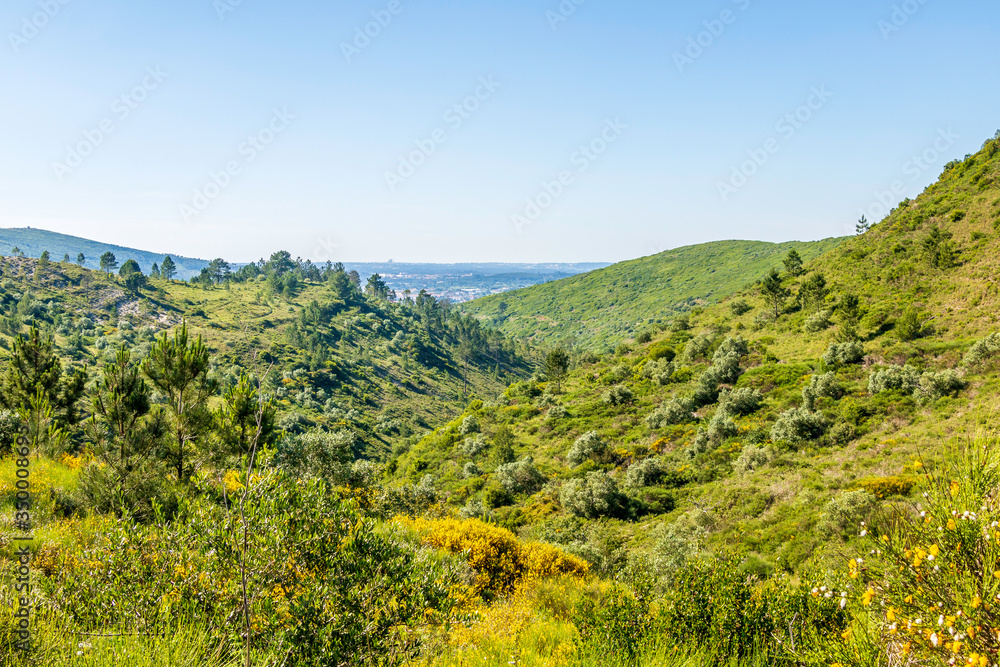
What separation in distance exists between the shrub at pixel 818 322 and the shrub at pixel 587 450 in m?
22.0

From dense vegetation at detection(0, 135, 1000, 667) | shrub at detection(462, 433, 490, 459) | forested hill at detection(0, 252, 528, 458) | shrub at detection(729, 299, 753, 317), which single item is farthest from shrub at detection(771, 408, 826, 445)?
forested hill at detection(0, 252, 528, 458)

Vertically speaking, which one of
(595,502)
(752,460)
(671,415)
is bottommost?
(595,502)

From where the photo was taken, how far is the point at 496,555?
1506 cm

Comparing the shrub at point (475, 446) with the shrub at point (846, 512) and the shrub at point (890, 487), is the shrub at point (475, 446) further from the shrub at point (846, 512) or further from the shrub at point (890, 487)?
the shrub at point (890, 487)

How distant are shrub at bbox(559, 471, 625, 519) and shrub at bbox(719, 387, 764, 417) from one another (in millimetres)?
11854

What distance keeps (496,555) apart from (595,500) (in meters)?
12.5

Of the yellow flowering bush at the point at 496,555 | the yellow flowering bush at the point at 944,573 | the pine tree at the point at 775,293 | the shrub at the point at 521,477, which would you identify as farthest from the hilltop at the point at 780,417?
the yellow flowering bush at the point at 496,555

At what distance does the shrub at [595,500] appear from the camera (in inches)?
1035

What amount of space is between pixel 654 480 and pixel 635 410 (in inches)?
543

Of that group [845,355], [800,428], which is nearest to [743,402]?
[800,428]

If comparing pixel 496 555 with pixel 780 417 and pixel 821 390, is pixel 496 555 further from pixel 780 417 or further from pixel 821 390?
pixel 821 390

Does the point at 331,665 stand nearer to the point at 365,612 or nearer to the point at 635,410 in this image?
the point at 365,612

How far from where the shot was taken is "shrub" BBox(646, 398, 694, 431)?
37.1 metres

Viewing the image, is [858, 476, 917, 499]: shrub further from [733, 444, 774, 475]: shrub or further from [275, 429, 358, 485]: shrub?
[275, 429, 358, 485]: shrub
